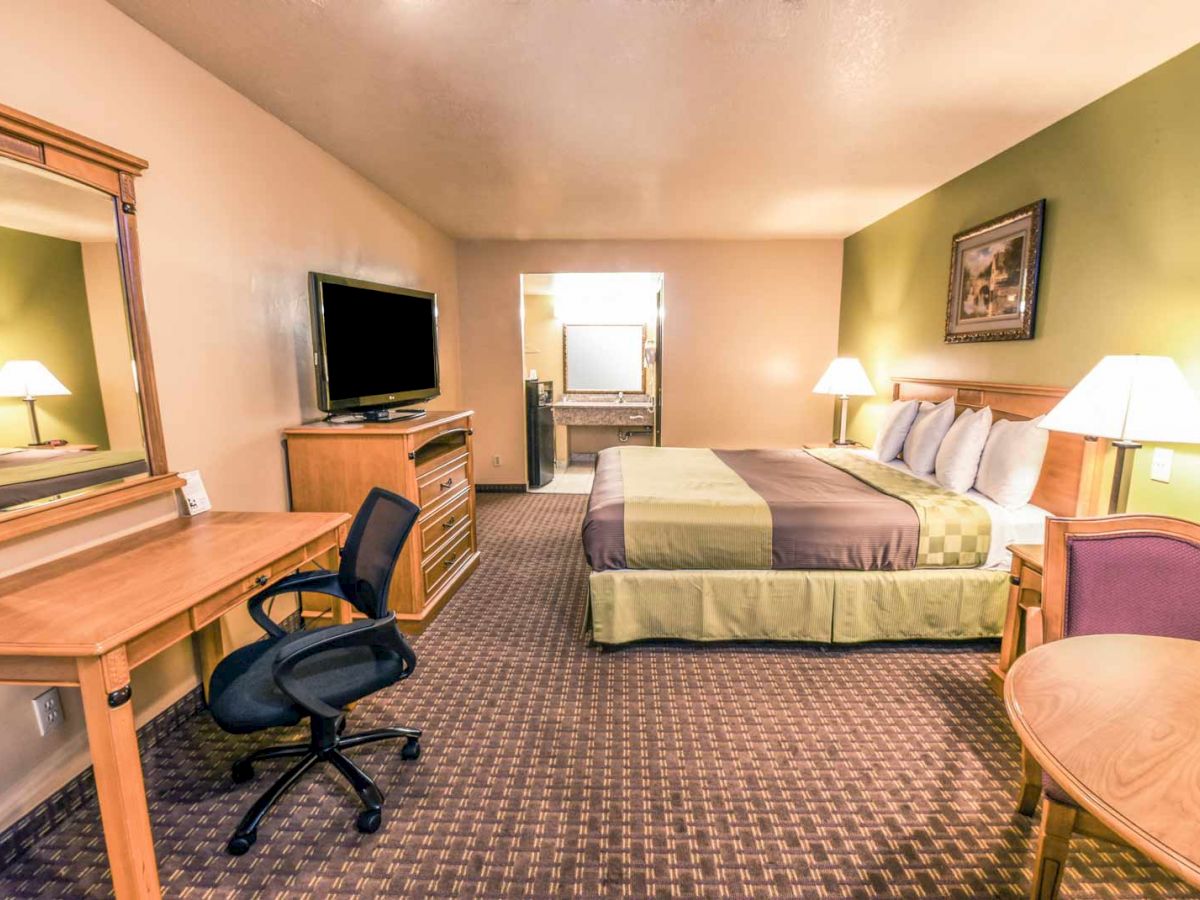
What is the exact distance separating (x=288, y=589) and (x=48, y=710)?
70 centimetres

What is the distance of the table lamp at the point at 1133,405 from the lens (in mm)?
1909

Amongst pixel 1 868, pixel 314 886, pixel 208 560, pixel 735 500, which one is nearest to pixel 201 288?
pixel 208 560

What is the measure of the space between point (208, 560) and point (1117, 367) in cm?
312

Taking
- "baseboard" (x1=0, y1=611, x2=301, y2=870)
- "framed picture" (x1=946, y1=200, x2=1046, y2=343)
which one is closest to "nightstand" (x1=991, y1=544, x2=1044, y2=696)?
"framed picture" (x1=946, y1=200, x2=1046, y2=343)

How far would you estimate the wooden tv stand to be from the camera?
8.84 feet

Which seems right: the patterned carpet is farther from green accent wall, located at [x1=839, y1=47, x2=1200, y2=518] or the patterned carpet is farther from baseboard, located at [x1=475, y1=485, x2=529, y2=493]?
baseboard, located at [x1=475, y1=485, x2=529, y2=493]

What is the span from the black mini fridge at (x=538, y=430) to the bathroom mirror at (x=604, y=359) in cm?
111

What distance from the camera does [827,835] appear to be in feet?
5.36

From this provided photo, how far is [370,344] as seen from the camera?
3.07m

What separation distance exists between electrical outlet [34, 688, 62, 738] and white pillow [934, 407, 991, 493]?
3.71 m

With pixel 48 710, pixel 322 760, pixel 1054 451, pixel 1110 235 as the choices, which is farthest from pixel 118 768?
pixel 1110 235

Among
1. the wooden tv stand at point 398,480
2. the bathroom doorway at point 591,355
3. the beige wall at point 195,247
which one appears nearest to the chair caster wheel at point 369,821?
the beige wall at point 195,247

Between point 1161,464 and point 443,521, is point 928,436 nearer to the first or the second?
point 1161,464

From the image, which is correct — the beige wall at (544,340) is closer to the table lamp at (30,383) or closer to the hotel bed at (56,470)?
the hotel bed at (56,470)
